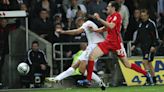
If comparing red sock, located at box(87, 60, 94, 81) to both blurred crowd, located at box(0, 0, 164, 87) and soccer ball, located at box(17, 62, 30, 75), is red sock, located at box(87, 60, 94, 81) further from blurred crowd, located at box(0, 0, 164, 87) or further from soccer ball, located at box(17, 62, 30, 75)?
blurred crowd, located at box(0, 0, 164, 87)

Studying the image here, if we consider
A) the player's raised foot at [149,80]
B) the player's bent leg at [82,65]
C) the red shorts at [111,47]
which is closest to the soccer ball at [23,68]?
the player's bent leg at [82,65]

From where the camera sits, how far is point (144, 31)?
19.2 m

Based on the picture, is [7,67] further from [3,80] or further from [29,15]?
[29,15]

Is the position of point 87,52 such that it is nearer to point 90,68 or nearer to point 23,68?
point 90,68

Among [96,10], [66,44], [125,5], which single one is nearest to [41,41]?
[66,44]

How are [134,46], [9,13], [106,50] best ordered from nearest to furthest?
1. [106,50]
2. [9,13]
3. [134,46]

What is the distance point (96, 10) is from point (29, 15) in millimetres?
2073

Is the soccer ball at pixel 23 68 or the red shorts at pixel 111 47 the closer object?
the red shorts at pixel 111 47

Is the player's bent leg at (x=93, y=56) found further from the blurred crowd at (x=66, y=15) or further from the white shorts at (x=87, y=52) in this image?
the blurred crowd at (x=66, y=15)

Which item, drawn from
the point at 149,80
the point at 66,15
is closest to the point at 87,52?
the point at 149,80

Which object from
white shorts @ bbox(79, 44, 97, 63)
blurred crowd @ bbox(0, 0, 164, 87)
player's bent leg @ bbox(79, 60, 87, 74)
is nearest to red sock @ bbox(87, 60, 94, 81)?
white shorts @ bbox(79, 44, 97, 63)

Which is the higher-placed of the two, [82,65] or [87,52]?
[87,52]

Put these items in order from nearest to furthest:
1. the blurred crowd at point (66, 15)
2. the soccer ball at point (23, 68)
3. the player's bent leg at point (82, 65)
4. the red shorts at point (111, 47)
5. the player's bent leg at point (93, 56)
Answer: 1. the player's bent leg at point (93, 56)
2. the red shorts at point (111, 47)
3. the player's bent leg at point (82, 65)
4. the soccer ball at point (23, 68)
5. the blurred crowd at point (66, 15)

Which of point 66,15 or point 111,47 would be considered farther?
point 66,15
